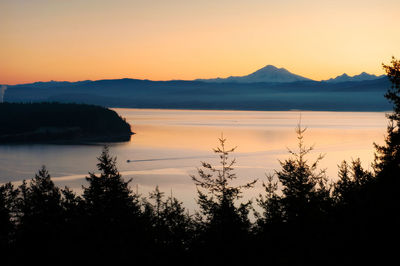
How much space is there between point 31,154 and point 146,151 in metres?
23.8

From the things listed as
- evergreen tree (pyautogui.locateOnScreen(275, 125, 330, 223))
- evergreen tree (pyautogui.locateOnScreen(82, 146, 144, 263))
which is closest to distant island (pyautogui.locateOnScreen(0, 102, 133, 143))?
evergreen tree (pyautogui.locateOnScreen(82, 146, 144, 263))

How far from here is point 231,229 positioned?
13.7 metres

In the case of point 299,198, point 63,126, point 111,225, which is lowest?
point 63,126

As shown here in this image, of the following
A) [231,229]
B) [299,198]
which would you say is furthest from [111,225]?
[299,198]

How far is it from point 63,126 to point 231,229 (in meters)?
151

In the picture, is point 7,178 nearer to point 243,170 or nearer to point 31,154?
point 243,170

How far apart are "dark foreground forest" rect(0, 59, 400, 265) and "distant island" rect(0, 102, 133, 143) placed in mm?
124794

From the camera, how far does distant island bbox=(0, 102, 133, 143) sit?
151000mm

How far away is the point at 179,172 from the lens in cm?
7125

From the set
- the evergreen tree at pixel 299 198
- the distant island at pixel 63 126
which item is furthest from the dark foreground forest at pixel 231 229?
the distant island at pixel 63 126

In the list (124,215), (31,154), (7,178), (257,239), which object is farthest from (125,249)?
(31,154)

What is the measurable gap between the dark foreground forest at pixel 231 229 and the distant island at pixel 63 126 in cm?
12479

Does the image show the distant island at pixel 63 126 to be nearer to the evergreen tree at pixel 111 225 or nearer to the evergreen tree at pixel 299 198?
the evergreen tree at pixel 111 225

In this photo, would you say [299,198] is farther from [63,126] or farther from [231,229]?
[63,126]
